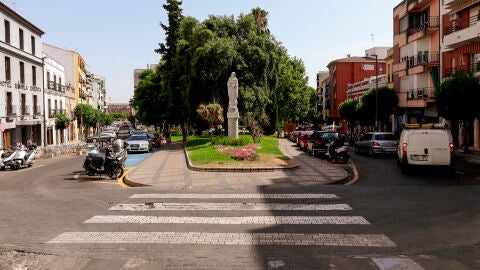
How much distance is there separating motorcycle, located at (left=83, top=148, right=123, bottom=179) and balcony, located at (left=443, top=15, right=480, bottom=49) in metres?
23.3

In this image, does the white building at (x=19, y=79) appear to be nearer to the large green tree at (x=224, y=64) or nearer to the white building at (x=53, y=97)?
the white building at (x=53, y=97)

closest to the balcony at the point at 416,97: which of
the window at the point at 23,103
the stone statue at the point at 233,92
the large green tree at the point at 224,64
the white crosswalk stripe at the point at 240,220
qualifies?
the large green tree at the point at 224,64

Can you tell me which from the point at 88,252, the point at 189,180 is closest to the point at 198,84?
the point at 189,180

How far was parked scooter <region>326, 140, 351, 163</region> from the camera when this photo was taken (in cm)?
2055

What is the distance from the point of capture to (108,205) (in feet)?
34.4

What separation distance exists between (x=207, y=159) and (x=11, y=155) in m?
10.5

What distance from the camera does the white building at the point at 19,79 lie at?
108ft

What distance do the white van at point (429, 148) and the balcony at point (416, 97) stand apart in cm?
2083

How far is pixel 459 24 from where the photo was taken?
31.8 meters

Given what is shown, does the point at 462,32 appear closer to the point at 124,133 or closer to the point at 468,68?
the point at 468,68

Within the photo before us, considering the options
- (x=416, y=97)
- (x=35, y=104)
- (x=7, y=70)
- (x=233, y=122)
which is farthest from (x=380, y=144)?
(x=35, y=104)

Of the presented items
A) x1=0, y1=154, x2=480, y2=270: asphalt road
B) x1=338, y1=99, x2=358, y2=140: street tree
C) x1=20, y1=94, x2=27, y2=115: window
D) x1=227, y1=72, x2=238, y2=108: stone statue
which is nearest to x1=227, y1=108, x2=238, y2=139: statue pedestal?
x1=227, y1=72, x2=238, y2=108: stone statue

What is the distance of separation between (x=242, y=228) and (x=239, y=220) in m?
0.63

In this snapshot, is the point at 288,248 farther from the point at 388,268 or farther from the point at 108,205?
the point at 108,205
